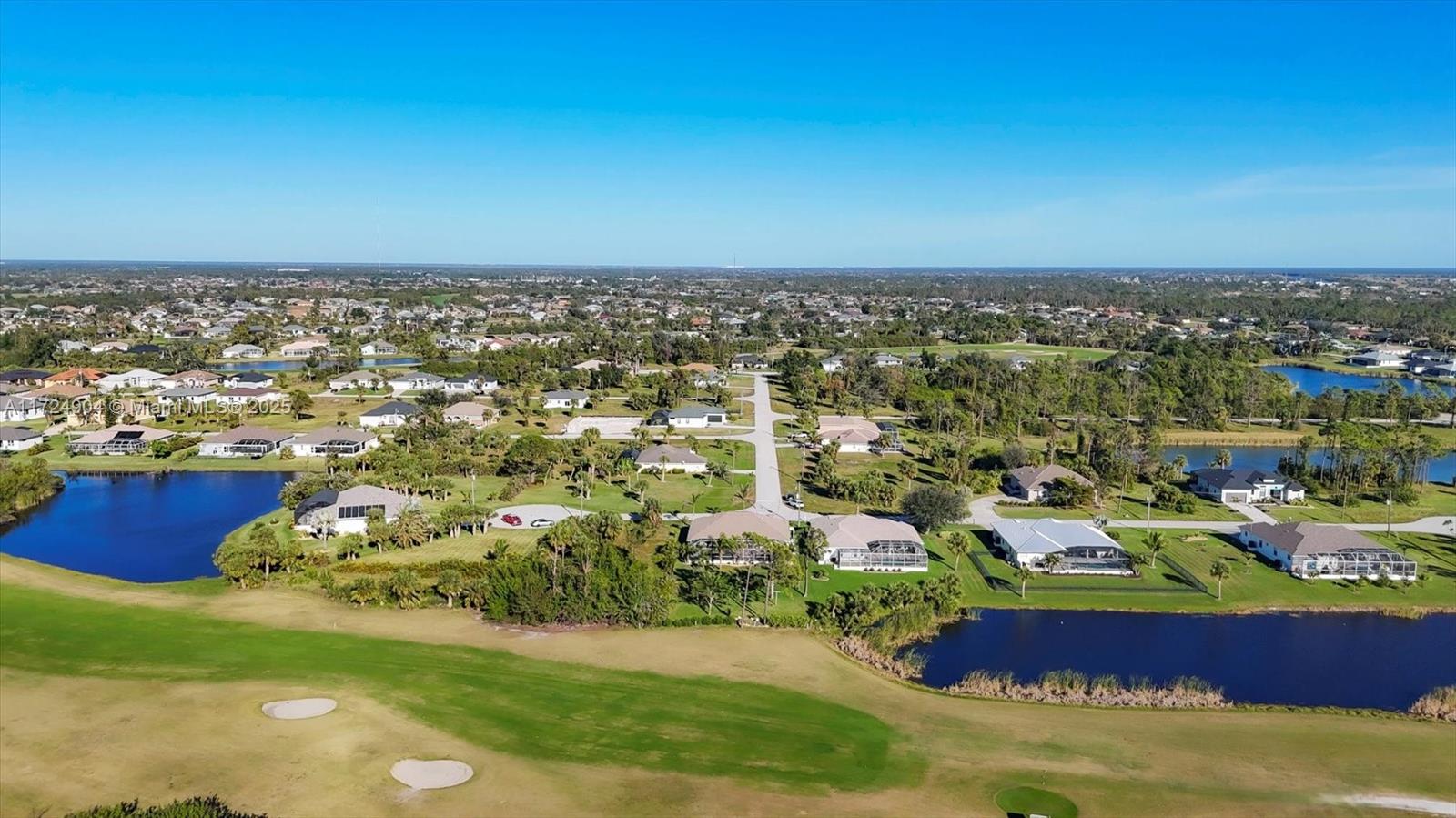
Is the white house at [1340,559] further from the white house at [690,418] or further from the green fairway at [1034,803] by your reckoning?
the white house at [690,418]

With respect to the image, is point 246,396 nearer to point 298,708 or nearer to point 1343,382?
point 298,708

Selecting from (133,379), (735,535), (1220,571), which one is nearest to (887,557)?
(735,535)

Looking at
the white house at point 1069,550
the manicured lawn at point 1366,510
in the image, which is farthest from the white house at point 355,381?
the manicured lawn at point 1366,510

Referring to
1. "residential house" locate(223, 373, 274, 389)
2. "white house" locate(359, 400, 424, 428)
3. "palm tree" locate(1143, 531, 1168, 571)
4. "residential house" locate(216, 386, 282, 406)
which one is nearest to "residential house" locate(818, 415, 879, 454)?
"palm tree" locate(1143, 531, 1168, 571)

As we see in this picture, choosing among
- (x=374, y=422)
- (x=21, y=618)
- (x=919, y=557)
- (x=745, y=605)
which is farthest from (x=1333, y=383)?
(x=21, y=618)

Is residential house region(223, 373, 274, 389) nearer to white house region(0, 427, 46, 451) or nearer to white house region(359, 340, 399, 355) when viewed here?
white house region(0, 427, 46, 451)

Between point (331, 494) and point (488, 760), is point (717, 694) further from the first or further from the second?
point (331, 494)
